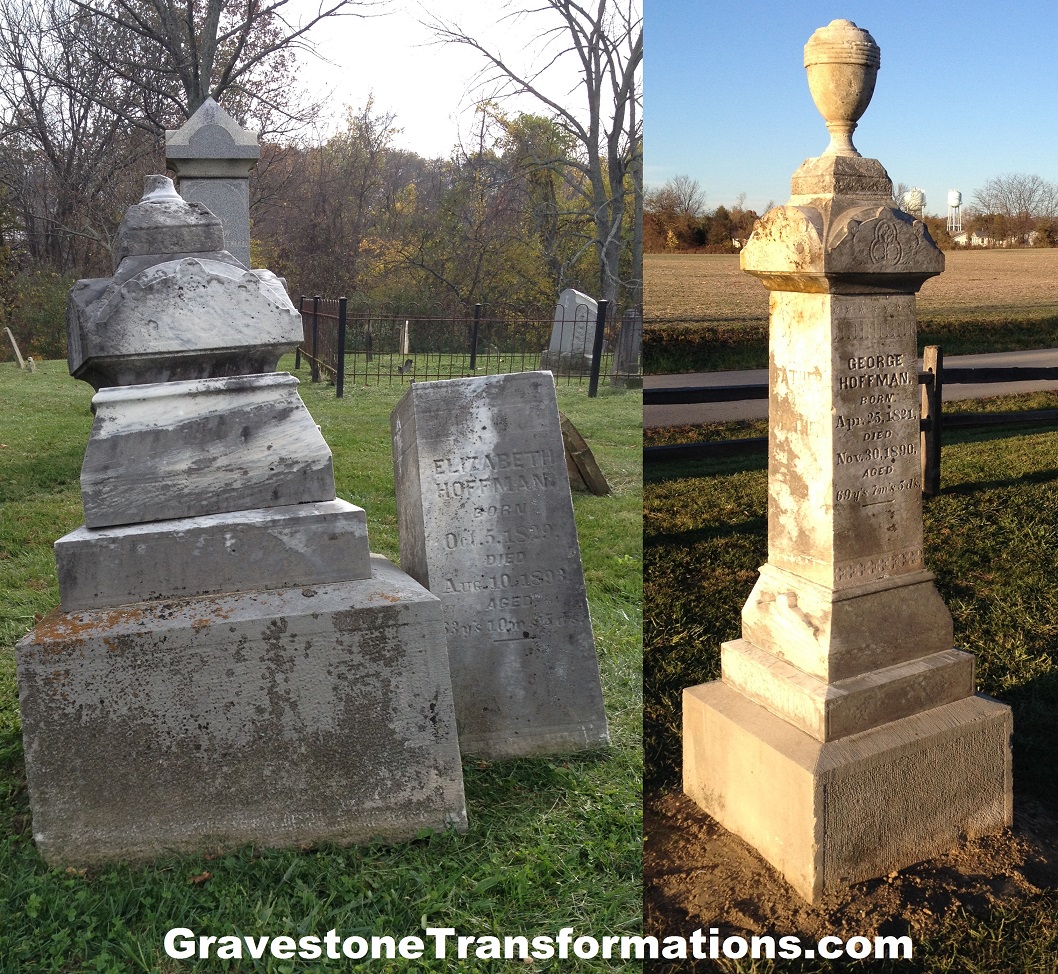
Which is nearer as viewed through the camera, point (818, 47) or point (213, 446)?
point (818, 47)

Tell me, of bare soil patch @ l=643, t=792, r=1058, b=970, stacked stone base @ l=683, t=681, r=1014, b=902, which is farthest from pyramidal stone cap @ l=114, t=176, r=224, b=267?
bare soil patch @ l=643, t=792, r=1058, b=970

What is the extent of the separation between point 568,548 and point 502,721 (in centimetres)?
75

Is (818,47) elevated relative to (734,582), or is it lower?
elevated

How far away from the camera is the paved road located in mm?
11711

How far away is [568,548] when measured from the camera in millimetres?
3963

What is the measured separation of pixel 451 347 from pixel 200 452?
19682 millimetres

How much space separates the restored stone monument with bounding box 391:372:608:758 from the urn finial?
4.56 ft

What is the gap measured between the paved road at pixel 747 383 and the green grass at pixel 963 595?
2.03 metres

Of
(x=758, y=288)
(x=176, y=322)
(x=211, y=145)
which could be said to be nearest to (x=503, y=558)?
(x=176, y=322)

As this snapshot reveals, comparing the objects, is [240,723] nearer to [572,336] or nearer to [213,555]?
[213,555]

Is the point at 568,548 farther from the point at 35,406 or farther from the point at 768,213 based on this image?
the point at 35,406

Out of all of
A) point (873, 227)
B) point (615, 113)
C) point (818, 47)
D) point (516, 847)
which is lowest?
point (516, 847)

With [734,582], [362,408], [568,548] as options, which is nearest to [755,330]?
[362,408]

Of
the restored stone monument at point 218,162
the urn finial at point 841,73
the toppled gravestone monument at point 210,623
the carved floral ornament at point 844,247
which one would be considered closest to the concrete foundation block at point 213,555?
the toppled gravestone monument at point 210,623
